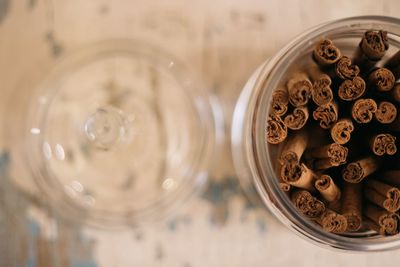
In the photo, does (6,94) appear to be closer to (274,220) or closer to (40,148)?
(40,148)

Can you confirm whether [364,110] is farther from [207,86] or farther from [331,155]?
[207,86]

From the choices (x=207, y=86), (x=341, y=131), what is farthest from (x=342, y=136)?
(x=207, y=86)

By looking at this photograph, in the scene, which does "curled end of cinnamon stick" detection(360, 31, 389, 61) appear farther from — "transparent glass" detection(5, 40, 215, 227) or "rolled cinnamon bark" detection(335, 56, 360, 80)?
"transparent glass" detection(5, 40, 215, 227)

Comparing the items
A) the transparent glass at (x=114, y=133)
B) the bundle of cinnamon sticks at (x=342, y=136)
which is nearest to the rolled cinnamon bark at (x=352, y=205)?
the bundle of cinnamon sticks at (x=342, y=136)

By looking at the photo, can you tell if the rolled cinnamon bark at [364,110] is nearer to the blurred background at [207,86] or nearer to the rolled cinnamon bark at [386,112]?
the rolled cinnamon bark at [386,112]

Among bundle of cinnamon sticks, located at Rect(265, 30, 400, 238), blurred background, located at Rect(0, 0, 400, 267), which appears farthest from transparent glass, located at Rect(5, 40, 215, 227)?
bundle of cinnamon sticks, located at Rect(265, 30, 400, 238)

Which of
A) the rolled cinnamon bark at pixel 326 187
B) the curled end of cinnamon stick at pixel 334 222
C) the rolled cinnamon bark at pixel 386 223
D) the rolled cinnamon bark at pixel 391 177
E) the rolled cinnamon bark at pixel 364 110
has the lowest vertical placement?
the rolled cinnamon bark at pixel 386 223
